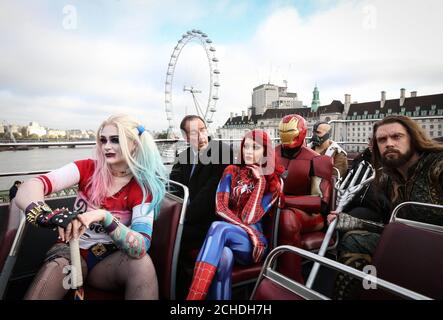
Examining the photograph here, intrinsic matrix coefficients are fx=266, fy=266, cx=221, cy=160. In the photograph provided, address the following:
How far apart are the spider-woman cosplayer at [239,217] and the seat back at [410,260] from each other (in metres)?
0.79

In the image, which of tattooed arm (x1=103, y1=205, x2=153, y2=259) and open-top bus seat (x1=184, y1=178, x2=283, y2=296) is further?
open-top bus seat (x1=184, y1=178, x2=283, y2=296)

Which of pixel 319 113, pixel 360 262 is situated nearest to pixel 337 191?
pixel 360 262

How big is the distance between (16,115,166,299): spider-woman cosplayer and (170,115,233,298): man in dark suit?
0.42 m

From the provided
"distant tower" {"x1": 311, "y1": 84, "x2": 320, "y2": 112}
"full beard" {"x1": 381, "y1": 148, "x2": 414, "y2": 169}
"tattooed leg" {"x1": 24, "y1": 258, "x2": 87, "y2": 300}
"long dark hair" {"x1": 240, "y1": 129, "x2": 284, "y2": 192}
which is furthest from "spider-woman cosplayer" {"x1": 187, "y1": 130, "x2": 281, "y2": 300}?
"distant tower" {"x1": 311, "y1": 84, "x2": 320, "y2": 112}

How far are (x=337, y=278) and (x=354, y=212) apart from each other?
834 mm

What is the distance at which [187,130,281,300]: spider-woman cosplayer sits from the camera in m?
1.66

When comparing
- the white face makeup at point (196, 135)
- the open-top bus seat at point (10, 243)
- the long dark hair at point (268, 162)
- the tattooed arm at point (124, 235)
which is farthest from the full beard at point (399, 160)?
the open-top bus seat at point (10, 243)

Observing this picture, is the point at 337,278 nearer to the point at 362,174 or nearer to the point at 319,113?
the point at 362,174

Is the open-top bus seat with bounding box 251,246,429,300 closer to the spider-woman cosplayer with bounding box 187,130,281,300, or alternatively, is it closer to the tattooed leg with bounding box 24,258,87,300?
the spider-woman cosplayer with bounding box 187,130,281,300

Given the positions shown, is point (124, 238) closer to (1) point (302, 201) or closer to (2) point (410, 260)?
(2) point (410, 260)

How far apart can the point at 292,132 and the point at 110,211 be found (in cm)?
200

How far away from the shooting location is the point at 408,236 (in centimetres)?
126

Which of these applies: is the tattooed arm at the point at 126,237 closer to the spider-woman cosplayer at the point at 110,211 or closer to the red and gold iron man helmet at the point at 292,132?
the spider-woman cosplayer at the point at 110,211

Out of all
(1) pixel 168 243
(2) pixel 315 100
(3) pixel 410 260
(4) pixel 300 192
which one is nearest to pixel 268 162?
(4) pixel 300 192
